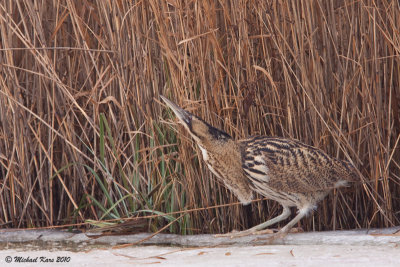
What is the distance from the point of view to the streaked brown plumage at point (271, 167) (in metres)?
2.70

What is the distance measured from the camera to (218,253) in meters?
2.44

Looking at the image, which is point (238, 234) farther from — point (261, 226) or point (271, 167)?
point (271, 167)

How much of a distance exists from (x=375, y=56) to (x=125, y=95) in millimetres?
1064

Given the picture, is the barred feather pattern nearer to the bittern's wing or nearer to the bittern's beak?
the bittern's wing

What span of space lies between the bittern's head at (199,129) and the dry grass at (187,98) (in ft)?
0.28

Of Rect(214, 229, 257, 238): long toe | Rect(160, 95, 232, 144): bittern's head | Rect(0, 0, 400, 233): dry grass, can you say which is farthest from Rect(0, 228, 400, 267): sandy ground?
Rect(160, 95, 232, 144): bittern's head

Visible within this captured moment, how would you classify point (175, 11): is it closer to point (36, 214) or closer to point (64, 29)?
point (64, 29)

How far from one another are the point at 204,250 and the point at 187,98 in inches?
25.9

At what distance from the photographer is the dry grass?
279 centimetres

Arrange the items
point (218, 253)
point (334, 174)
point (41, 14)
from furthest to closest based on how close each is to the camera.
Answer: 1. point (41, 14)
2. point (334, 174)
3. point (218, 253)

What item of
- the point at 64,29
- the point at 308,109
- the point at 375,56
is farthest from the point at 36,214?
the point at 375,56

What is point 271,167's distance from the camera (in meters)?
2.72

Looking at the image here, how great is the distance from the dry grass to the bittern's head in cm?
9

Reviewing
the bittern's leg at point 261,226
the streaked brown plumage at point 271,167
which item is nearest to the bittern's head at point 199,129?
the streaked brown plumage at point 271,167
